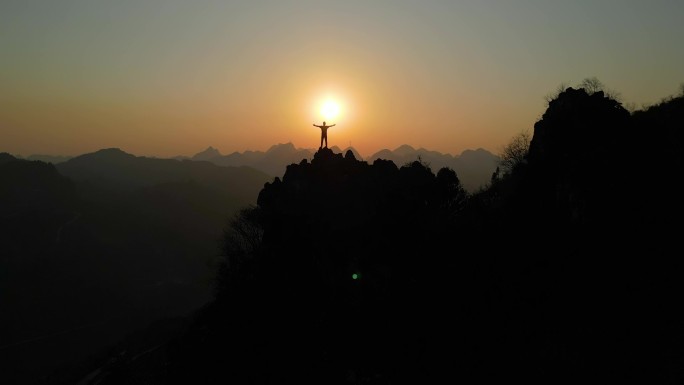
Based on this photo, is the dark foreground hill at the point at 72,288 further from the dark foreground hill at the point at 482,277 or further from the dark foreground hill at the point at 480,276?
the dark foreground hill at the point at 480,276

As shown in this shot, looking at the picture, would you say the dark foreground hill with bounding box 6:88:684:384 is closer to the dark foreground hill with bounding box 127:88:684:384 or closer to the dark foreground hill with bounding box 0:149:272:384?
the dark foreground hill with bounding box 127:88:684:384

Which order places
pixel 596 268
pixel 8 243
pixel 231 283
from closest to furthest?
1. pixel 596 268
2. pixel 231 283
3. pixel 8 243

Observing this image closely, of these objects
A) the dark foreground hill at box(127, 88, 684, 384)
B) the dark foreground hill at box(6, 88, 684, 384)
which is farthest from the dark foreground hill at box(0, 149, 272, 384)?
the dark foreground hill at box(6, 88, 684, 384)

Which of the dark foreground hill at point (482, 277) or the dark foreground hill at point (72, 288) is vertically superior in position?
the dark foreground hill at point (482, 277)

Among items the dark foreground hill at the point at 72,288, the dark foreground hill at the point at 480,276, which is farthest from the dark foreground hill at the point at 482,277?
the dark foreground hill at the point at 72,288

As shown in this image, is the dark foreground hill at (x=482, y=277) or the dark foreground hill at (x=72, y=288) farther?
the dark foreground hill at (x=72, y=288)

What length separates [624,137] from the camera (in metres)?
29.5

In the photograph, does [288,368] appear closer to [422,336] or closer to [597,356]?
[422,336]

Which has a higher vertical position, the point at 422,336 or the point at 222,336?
the point at 422,336

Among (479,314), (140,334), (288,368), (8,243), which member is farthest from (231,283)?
(8,243)

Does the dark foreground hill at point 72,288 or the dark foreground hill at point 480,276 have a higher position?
the dark foreground hill at point 480,276

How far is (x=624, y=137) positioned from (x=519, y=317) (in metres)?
13.7

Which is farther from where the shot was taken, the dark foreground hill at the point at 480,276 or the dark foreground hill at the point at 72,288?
the dark foreground hill at the point at 72,288

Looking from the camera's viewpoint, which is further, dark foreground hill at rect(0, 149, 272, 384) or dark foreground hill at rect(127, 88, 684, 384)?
dark foreground hill at rect(0, 149, 272, 384)
